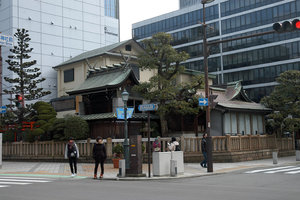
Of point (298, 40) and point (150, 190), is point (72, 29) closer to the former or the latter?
point (298, 40)

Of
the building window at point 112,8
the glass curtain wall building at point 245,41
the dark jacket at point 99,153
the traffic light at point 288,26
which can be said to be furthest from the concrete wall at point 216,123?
the building window at point 112,8

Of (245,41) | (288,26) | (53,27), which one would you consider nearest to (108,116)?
(288,26)

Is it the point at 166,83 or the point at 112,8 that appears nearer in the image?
the point at 166,83

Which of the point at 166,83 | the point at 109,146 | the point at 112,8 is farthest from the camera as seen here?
the point at 112,8

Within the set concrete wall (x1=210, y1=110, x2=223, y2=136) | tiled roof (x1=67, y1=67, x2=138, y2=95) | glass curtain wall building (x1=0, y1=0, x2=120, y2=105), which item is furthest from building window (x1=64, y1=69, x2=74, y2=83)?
concrete wall (x1=210, y1=110, x2=223, y2=136)

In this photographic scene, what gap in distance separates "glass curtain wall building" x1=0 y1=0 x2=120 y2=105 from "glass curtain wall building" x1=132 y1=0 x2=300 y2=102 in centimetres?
1511

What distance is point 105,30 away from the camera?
185 feet

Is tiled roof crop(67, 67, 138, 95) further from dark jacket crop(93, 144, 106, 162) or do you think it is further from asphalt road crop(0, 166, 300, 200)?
asphalt road crop(0, 166, 300, 200)

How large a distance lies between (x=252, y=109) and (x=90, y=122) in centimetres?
1291

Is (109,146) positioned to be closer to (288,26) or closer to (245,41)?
(288,26)

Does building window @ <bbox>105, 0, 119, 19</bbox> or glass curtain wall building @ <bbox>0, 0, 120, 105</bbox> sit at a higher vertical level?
building window @ <bbox>105, 0, 119, 19</bbox>

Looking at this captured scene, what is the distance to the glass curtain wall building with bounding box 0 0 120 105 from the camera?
142ft

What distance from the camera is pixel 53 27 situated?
47.1m

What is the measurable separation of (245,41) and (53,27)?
30.9m
